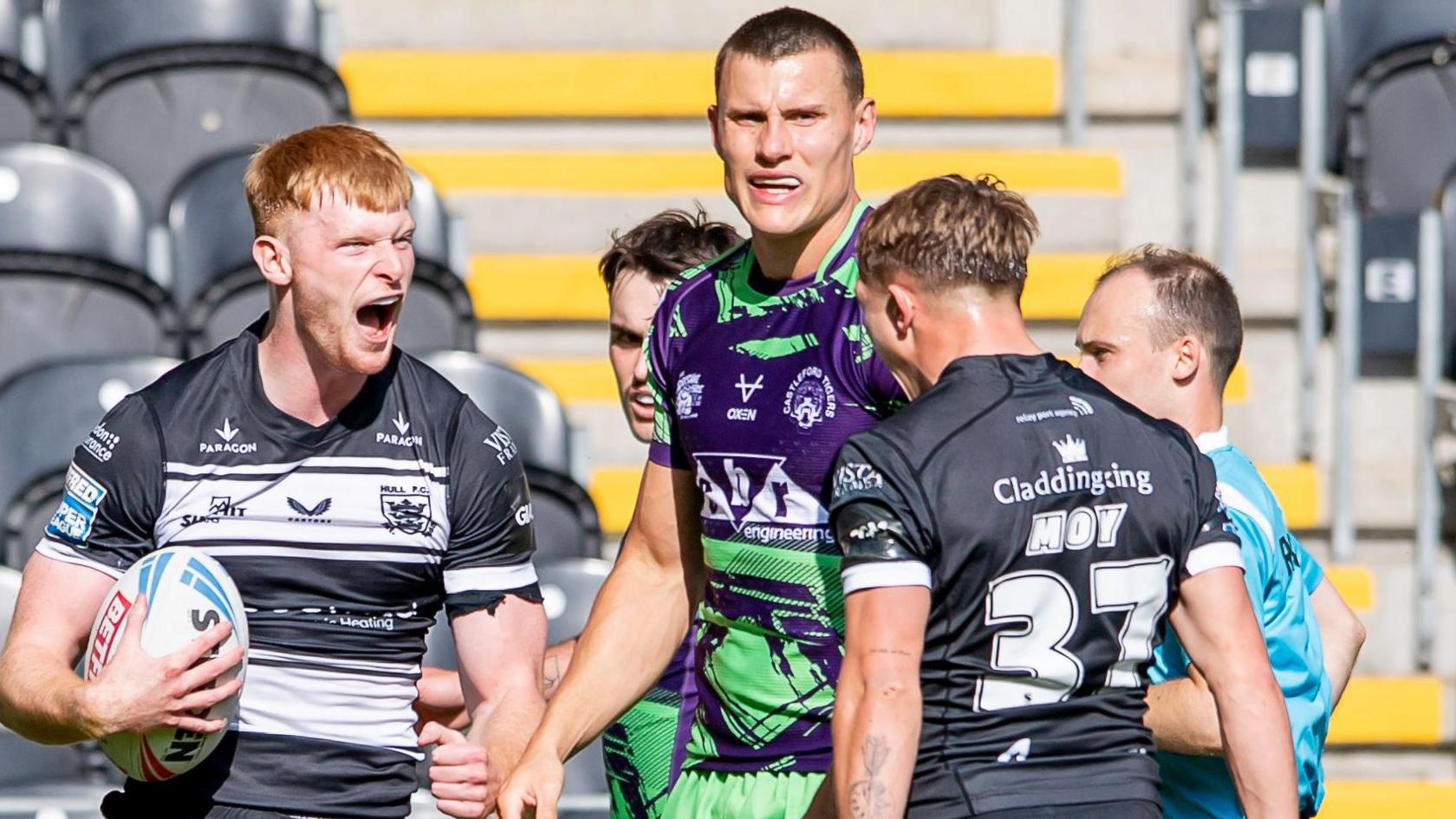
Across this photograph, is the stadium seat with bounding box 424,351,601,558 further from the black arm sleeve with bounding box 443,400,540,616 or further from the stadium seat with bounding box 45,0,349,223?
the black arm sleeve with bounding box 443,400,540,616

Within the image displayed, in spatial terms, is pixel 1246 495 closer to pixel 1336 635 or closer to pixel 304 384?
pixel 1336 635

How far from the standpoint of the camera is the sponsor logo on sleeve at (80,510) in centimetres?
291

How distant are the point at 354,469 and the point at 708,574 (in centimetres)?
59

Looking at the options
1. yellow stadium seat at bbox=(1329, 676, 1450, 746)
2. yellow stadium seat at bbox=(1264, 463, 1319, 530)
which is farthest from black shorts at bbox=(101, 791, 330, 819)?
yellow stadium seat at bbox=(1264, 463, 1319, 530)

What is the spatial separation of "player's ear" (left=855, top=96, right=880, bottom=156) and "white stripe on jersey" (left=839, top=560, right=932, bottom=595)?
84 cm

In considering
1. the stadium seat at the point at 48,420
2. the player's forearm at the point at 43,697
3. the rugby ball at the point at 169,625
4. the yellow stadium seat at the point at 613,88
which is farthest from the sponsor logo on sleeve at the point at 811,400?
the yellow stadium seat at the point at 613,88

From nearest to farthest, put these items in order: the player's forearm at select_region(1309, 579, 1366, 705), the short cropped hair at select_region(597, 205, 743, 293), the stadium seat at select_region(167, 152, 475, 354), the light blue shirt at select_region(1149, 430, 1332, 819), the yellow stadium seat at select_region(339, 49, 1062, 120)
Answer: the light blue shirt at select_region(1149, 430, 1332, 819) < the player's forearm at select_region(1309, 579, 1366, 705) < the short cropped hair at select_region(597, 205, 743, 293) < the stadium seat at select_region(167, 152, 475, 354) < the yellow stadium seat at select_region(339, 49, 1062, 120)

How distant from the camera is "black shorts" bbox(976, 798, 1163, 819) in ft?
8.18

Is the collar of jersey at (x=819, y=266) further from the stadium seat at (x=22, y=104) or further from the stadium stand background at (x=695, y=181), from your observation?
the stadium seat at (x=22, y=104)

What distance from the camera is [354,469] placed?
9.75 ft

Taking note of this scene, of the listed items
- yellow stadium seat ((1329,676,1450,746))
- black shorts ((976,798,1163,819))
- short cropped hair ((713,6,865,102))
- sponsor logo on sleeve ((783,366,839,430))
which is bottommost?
yellow stadium seat ((1329,676,1450,746))

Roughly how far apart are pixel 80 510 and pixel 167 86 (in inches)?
155

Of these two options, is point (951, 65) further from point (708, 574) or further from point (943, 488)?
point (943, 488)

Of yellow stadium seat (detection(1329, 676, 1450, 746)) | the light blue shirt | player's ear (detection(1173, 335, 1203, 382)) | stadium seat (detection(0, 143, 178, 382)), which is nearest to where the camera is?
the light blue shirt
